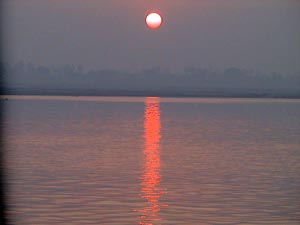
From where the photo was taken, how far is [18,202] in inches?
715

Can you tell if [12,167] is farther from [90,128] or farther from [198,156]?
[90,128]

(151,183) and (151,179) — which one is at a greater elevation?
(151,179)

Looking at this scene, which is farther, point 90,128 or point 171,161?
point 90,128

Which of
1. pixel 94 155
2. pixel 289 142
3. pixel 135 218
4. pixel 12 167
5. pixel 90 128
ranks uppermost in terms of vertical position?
pixel 90 128

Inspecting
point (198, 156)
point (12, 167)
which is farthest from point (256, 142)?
point (12, 167)

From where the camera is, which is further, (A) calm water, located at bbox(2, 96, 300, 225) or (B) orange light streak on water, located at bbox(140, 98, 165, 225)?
(A) calm water, located at bbox(2, 96, 300, 225)

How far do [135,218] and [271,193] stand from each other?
451 cm

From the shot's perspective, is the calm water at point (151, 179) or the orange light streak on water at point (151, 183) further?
the calm water at point (151, 179)

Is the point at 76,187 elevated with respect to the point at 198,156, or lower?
lower

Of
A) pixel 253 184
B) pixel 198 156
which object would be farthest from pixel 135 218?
pixel 198 156

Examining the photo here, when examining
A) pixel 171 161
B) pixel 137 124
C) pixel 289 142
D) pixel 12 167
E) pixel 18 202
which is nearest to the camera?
pixel 18 202

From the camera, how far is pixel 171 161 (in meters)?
26.9

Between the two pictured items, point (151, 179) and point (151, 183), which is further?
point (151, 179)

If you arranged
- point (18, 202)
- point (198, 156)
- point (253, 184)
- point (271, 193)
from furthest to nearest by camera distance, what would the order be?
point (198, 156) → point (253, 184) → point (271, 193) → point (18, 202)
